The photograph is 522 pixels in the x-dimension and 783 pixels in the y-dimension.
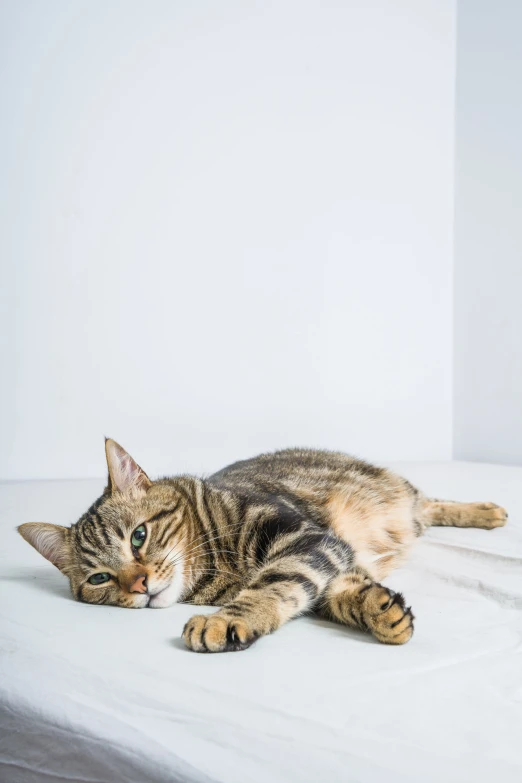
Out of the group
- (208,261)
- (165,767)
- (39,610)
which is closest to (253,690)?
(165,767)

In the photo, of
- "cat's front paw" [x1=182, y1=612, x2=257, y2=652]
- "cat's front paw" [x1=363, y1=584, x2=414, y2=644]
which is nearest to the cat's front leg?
"cat's front paw" [x1=182, y1=612, x2=257, y2=652]

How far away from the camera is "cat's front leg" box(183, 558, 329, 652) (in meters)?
0.97

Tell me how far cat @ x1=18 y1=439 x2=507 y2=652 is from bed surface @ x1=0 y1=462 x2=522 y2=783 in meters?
0.04

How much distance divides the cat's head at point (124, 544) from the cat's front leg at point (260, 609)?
173 mm

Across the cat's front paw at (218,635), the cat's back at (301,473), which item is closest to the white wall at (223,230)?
the cat's back at (301,473)

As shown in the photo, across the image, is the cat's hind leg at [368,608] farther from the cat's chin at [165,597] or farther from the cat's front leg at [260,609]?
the cat's chin at [165,597]

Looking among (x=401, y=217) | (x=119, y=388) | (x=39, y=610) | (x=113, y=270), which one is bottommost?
(x=39, y=610)

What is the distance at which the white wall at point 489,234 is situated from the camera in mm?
3719

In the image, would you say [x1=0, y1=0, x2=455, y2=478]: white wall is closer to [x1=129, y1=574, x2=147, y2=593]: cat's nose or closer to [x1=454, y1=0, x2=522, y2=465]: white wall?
[x1=454, y1=0, x2=522, y2=465]: white wall

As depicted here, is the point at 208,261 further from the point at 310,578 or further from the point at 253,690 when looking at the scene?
the point at 253,690

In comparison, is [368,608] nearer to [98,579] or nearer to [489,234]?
[98,579]

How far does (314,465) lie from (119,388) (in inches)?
57.5

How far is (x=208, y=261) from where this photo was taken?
326cm

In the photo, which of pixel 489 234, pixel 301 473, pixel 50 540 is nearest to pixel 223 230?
pixel 489 234
